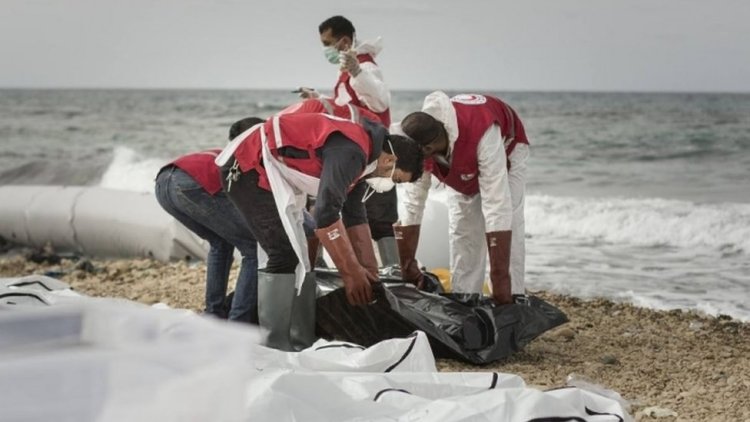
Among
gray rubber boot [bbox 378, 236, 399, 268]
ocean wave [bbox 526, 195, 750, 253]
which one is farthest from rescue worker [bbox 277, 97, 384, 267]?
ocean wave [bbox 526, 195, 750, 253]

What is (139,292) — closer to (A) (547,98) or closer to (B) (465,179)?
(B) (465,179)

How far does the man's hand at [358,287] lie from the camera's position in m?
4.18

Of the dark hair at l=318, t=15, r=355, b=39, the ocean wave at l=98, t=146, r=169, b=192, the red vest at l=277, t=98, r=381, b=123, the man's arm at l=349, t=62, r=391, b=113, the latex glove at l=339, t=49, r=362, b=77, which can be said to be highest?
the dark hair at l=318, t=15, r=355, b=39

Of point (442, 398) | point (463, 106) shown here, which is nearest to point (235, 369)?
point (442, 398)

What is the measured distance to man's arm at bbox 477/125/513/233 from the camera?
4.56 metres

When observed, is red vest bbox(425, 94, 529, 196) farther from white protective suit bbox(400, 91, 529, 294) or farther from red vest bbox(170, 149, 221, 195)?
red vest bbox(170, 149, 221, 195)

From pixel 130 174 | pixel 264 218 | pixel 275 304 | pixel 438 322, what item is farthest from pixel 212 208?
pixel 130 174

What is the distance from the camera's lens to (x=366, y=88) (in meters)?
5.30

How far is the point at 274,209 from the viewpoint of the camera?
164 inches

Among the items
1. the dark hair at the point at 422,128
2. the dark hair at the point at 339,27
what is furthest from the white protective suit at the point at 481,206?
the dark hair at the point at 339,27

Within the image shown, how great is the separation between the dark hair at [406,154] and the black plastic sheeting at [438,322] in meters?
0.58

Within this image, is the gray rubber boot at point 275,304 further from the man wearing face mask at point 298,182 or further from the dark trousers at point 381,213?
the dark trousers at point 381,213

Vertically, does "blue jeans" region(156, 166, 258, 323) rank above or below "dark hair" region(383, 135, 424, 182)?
below

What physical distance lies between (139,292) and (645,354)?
3.01 meters
